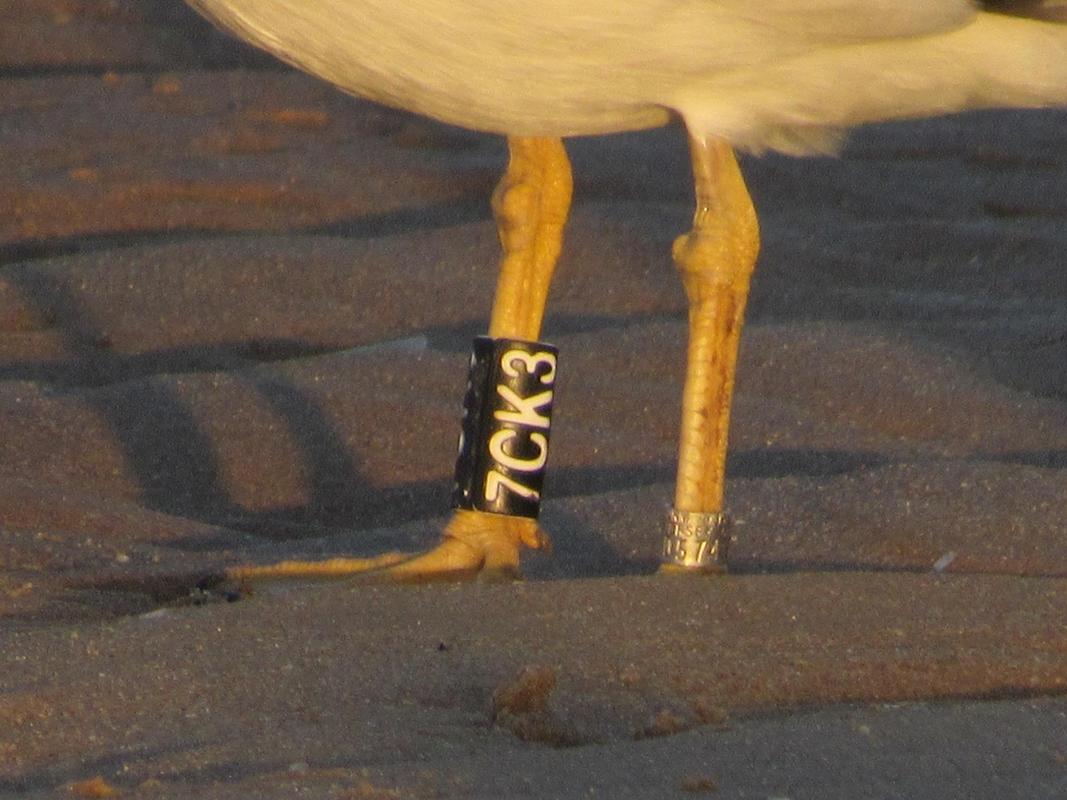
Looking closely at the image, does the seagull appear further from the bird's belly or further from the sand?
the sand

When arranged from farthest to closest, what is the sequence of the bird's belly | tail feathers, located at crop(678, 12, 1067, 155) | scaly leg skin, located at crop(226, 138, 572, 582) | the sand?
scaly leg skin, located at crop(226, 138, 572, 582), tail feathers, located at crop(678, 12, 1067, 155), the bird's belly, the sand

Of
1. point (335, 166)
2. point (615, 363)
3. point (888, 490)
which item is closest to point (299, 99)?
point (335, 166)

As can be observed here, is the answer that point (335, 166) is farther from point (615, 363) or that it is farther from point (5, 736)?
point (5, 736)

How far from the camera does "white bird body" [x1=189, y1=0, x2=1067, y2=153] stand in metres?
3.26

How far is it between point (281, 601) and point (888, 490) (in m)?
1.55

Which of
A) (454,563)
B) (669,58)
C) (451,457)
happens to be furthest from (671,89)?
(451,457)

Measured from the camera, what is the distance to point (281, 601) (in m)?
3.60

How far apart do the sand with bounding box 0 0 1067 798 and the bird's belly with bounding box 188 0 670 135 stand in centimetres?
85

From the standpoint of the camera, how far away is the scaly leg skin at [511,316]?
398 cm

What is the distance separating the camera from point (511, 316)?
159 inches

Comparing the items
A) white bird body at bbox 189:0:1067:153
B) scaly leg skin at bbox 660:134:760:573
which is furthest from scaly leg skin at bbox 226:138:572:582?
white bird body at bbox 189:0:1067:153

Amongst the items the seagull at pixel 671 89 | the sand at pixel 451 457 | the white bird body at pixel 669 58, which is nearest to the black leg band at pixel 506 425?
the seagull at pixel 671 89

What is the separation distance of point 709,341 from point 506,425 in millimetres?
413

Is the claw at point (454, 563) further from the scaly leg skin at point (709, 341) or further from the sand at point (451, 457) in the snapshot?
the scaly leg skin at point (709, 341)
